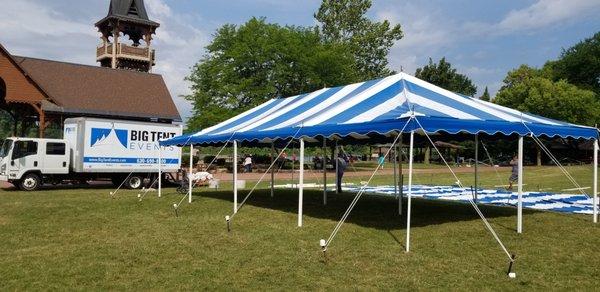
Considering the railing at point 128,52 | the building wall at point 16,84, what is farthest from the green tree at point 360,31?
the building wall at point 16,84

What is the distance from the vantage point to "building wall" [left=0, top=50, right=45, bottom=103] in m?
24.5

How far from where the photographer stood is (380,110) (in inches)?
358

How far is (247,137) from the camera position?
11.1 m

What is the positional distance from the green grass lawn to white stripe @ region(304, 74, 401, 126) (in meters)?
2.00

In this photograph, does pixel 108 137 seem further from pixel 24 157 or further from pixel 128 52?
pixel 128 52

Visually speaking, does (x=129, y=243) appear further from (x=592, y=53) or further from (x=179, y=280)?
(x=592, y=53)

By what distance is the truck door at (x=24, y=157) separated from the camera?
17.7 meters

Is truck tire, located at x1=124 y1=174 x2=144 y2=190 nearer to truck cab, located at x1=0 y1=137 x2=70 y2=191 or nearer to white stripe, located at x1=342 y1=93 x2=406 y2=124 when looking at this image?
truck cab, located at x1=0 y1=137 x2=70 y2=191

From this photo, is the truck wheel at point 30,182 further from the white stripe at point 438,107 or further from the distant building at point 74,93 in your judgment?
the white stripe at point 438,107

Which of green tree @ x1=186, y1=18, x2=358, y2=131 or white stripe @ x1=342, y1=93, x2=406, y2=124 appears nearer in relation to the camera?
white stripe @ x1=342, y1=93, x2=406, y2=124

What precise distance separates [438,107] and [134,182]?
45.4 feet

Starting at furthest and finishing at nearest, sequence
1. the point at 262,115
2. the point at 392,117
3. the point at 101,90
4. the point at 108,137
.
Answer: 1. the point at 101,90
2. the point at 108,137
3. the point at 262,115
4. the point at 392,117

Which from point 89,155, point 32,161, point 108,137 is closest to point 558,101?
point 108,137

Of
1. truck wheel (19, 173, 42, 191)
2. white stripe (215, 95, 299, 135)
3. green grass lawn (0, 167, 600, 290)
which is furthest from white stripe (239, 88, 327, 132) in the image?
truck wheel (19, 173, 42, 191)
